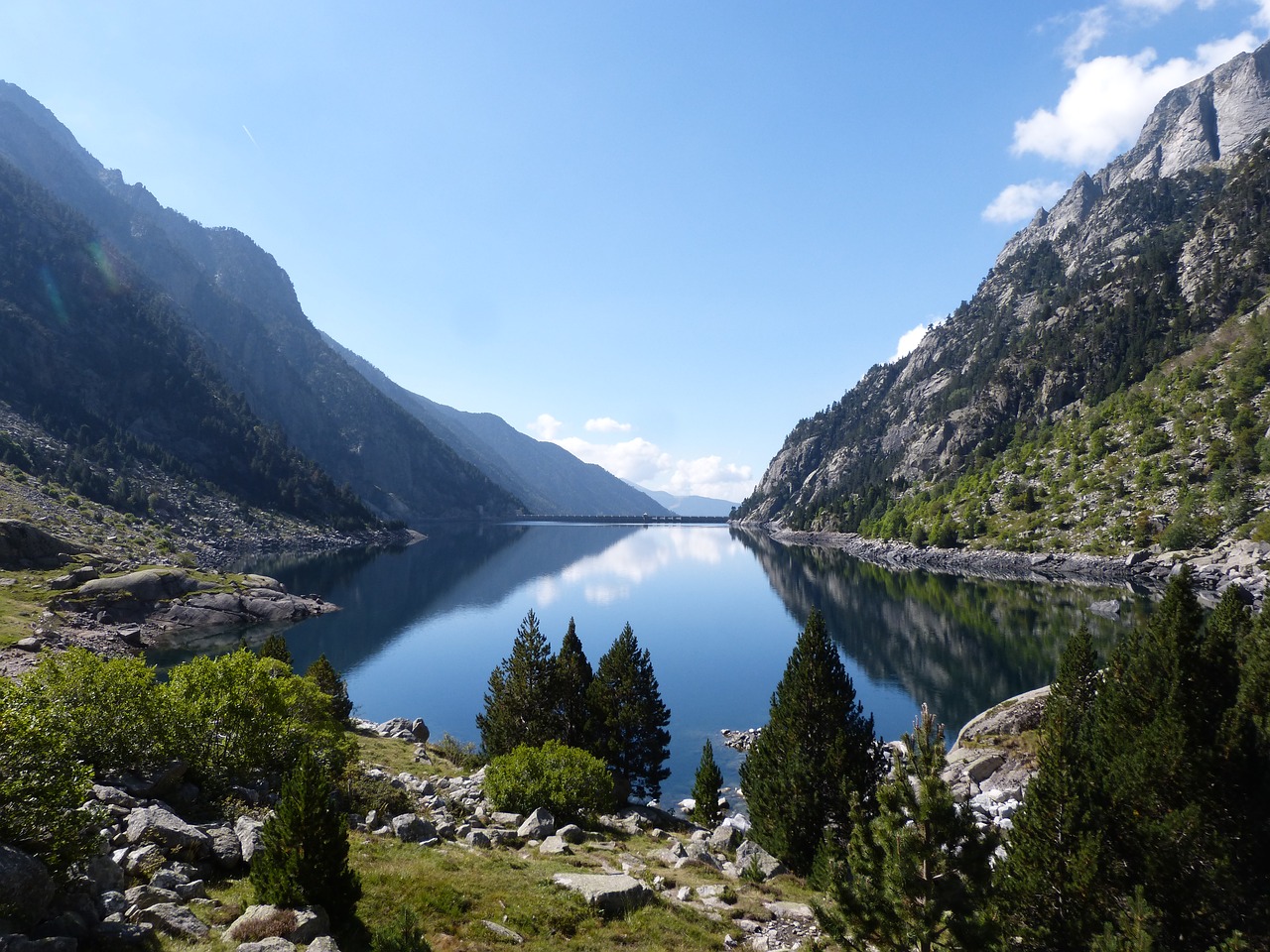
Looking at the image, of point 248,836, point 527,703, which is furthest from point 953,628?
point 248,836

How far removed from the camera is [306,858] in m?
13.5

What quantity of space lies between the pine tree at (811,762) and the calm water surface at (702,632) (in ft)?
51.9

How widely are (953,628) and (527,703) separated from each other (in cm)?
7053

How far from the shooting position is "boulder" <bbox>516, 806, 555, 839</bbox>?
25703mm

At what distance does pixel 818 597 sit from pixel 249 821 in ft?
365

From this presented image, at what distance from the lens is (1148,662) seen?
21.8 metres

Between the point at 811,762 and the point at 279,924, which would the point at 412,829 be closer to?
the point at 279,924

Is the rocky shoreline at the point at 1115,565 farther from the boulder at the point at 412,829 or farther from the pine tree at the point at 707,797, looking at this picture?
the boulder at the point at 412,829

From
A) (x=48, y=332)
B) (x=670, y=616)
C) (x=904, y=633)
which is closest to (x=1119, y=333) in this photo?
(x=904, y=633)

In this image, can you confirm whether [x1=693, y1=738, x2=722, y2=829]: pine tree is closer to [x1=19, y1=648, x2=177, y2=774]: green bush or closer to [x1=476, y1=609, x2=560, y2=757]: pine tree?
[x1=476, y1=609, x2=560, y2=757]: pine tree

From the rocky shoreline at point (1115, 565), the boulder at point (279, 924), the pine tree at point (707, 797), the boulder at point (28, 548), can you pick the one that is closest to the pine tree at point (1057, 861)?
the boulder at point (279, 924)

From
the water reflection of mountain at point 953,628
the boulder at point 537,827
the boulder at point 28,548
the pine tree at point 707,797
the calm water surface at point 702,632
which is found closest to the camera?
the boulder at point 537,827

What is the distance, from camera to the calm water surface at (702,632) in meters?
60.8

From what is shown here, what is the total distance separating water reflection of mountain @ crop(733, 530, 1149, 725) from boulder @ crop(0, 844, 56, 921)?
57.6 metres
